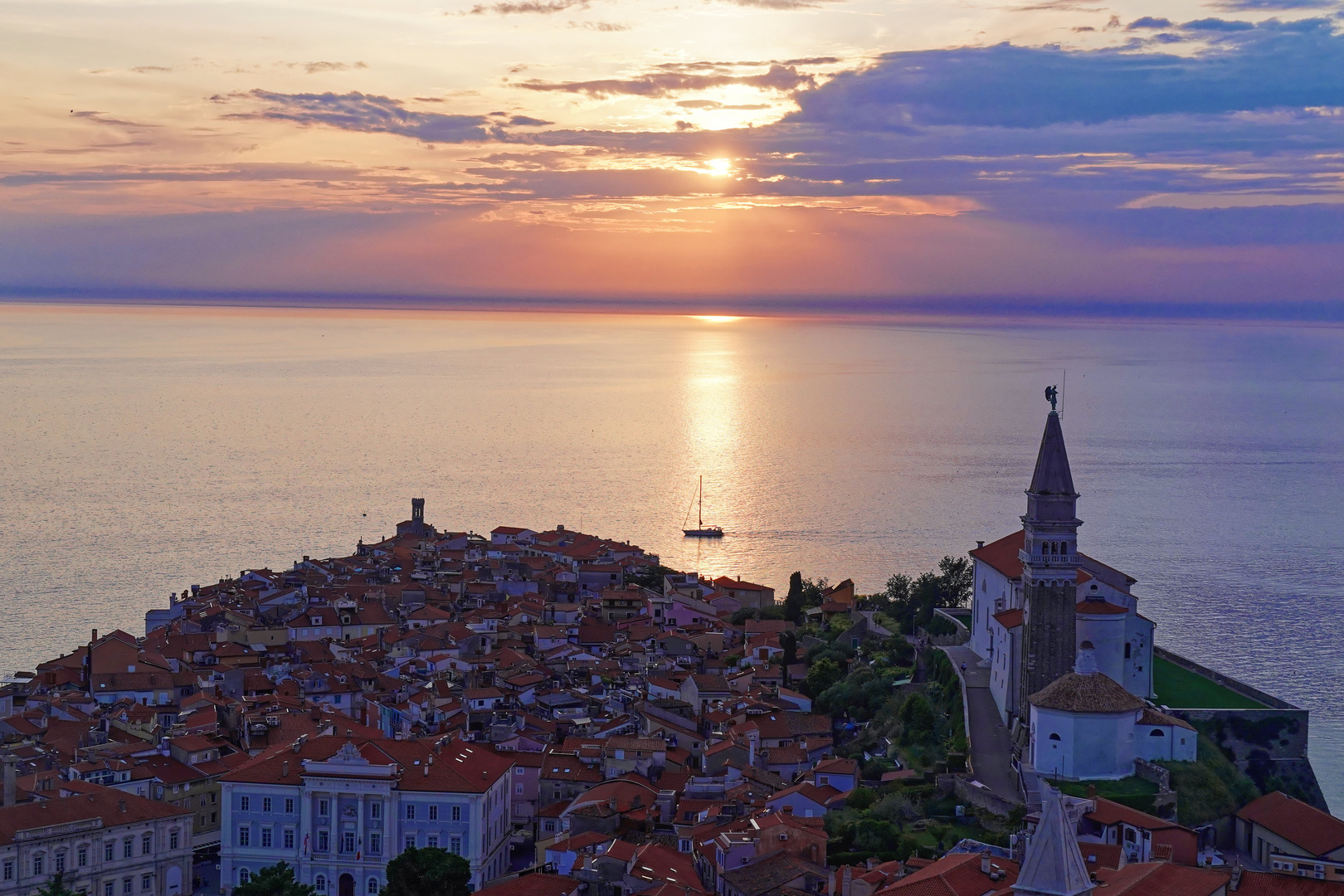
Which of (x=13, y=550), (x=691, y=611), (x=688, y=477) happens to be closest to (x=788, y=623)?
(x=691, y=611)

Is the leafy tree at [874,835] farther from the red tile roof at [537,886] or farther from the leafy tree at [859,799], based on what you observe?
the red tile roof at [537,886]

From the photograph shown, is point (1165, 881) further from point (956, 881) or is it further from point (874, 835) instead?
point (874, 835)

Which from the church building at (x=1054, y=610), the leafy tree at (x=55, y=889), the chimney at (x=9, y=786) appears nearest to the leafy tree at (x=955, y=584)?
the church building at (x=1054, y=610)

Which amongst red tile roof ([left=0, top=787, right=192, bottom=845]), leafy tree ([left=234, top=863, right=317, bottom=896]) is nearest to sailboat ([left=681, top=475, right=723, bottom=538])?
red tile roof ([left=0, top=787, right=192, bottom=845])

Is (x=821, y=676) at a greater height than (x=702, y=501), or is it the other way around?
(x=821, y=676)

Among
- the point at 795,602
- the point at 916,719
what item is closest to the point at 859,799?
the point at 916,719

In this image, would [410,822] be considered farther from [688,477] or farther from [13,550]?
[688,477]

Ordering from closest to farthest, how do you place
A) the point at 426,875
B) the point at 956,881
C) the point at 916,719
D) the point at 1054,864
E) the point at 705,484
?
the point at 1054,864, the point at 956,881, the point at 426,875, the point at 916,719, the point at 705,484

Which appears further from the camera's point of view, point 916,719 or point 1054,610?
point 916,719
